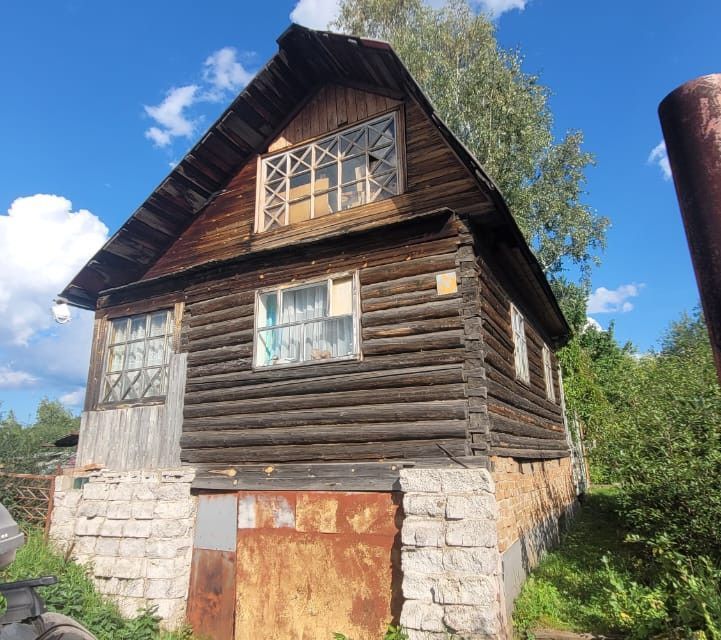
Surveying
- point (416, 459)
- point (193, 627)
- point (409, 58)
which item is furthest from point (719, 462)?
point (409, 58)

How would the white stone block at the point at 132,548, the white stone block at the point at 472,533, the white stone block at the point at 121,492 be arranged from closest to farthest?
the white stone block at the point at 472,533
the white stone block at the point at 132,548
the white stone block at the point at 121,492

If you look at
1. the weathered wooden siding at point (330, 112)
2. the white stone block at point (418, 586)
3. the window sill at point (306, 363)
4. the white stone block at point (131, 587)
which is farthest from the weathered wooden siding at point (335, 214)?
the white stone block at point (131, 587)

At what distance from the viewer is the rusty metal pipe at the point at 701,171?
150cm

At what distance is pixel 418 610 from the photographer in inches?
240

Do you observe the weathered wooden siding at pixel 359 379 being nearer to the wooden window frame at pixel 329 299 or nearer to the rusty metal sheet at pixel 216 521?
the wooden window frame at pixel 329 299

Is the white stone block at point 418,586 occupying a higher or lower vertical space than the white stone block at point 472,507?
lower

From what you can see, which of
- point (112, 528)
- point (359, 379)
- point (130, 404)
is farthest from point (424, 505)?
point (130, 404)

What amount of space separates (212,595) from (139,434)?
3.14 meters

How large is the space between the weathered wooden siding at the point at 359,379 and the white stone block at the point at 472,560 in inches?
45.7

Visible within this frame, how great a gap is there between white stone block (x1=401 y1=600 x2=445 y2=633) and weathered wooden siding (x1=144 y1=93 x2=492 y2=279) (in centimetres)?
527

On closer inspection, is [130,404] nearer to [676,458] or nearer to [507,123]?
[676,458]

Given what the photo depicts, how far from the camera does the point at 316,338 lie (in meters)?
8.15

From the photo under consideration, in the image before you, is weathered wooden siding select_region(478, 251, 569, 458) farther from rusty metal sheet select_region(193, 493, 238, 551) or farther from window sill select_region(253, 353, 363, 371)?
rusty metal sheet select_region(193, 493, 238, 551)

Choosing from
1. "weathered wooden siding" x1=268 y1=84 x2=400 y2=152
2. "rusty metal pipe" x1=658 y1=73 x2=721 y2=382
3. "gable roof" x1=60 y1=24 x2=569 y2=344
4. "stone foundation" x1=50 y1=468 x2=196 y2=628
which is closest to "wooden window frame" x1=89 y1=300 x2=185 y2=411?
"gable roof" x1=60 y1=24 x2=569 y2=344
